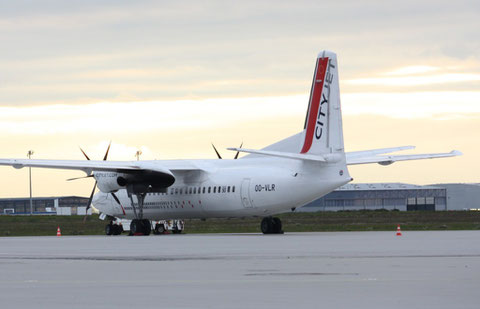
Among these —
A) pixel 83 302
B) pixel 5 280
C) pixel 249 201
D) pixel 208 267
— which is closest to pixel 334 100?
pixel 249 201

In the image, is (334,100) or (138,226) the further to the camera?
(138,226)

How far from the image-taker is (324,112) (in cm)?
4297

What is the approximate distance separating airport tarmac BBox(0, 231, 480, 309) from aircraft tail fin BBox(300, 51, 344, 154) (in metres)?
16.3

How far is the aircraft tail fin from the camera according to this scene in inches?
1684

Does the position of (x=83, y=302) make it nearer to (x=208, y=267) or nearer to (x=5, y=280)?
(x=5, y=280)

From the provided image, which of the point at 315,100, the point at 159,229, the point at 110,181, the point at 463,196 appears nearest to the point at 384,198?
the point at 463,196

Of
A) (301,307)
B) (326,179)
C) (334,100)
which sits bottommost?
(301,307)

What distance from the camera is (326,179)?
43.0 metres

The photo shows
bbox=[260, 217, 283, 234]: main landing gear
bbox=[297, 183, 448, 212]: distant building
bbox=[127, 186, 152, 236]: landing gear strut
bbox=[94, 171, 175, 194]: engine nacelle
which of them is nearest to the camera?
bbox=[260, 217, 283, 234]: main landing gear

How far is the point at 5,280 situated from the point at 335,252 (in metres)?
11.2

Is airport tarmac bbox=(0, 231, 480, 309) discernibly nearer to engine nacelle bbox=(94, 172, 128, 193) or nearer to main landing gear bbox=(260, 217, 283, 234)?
main landing gear bbox=(260, 217, 283, 234)

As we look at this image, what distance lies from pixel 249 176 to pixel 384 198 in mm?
127443

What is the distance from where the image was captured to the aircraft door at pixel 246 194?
4688cm

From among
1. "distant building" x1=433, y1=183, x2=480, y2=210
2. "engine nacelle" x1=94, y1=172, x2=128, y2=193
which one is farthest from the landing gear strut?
"distant building" x1=433, y1=183, x2=480, y2=210
